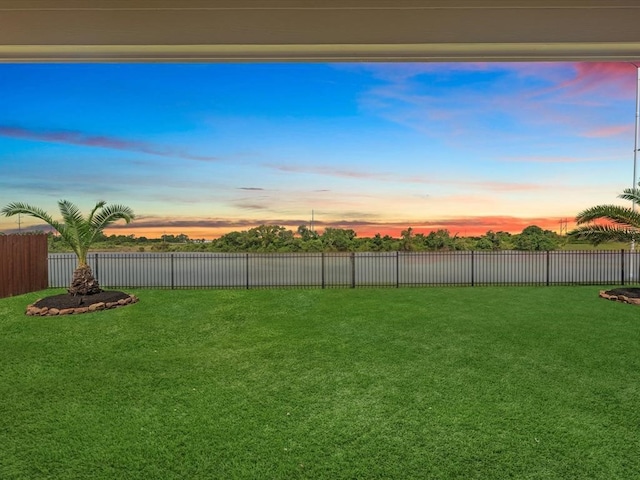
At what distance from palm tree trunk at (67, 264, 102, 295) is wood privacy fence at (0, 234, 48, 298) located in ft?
10.8

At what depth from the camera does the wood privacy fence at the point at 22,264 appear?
11.4m

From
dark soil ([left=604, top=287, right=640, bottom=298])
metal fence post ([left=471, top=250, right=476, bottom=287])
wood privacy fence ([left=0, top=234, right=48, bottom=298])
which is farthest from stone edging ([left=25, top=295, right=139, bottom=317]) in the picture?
dark soil ([left=604, top=287, right=640, bottom=298])

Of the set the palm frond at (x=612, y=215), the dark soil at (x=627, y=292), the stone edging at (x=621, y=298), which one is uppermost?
the palm frond at (x=612, y=215)

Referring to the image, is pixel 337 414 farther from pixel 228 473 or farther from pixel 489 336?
pixel 489 336

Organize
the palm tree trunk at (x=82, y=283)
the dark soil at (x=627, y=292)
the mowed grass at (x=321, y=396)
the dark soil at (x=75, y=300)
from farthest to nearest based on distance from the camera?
the dark soil at (x=627, y=292)
the palm tree trunk at (x=82, y=283)
the dark soil at (x=75, y=300)
the mowed grass at (x=321, y=396)

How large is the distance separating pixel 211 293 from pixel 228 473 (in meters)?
8.93

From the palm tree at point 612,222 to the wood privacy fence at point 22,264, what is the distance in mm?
17293

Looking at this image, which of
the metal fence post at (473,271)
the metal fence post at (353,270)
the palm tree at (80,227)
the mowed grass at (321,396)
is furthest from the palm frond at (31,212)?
the metal fence post at (473,271)

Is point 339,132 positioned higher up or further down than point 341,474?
higher up

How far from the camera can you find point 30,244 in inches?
483

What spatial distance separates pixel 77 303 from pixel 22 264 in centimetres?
427

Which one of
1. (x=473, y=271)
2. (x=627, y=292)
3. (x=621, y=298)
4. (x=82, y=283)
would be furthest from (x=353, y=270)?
(x=82, y=283)

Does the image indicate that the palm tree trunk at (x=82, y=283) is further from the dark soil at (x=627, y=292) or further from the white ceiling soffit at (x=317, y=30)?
the dark soil at (x=627, y=292)

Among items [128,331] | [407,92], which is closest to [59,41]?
[128,331]
